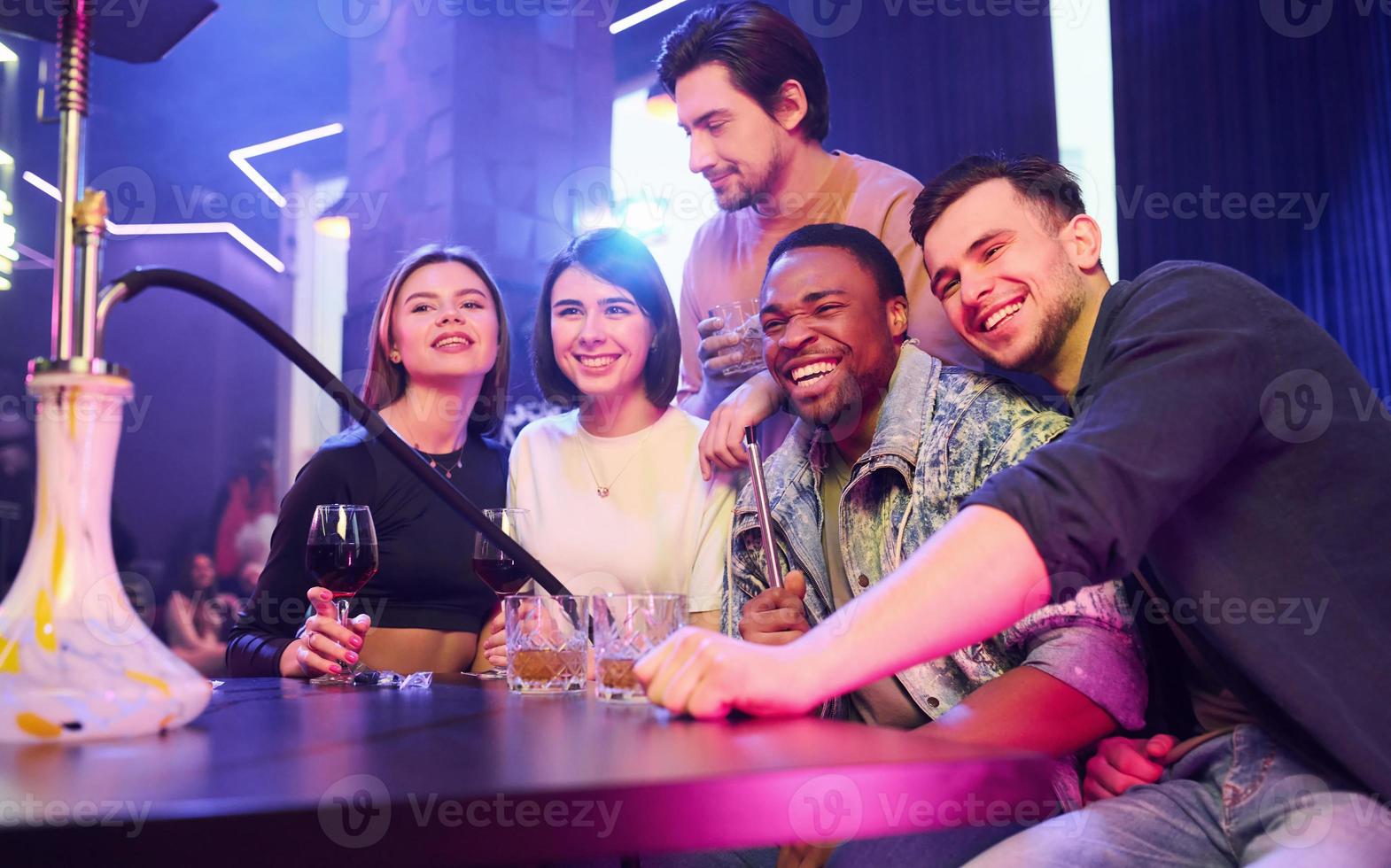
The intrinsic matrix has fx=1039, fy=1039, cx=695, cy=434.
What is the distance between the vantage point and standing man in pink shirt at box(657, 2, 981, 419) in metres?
2.84

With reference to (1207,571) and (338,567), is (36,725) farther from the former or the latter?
(1207,571)

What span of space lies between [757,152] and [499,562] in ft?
5.67

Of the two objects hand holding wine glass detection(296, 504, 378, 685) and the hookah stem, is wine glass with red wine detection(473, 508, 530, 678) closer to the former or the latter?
hand holding wine glass detection(296, 504, 378, 685)

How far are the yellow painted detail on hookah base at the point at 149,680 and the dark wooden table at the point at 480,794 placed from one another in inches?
1.5

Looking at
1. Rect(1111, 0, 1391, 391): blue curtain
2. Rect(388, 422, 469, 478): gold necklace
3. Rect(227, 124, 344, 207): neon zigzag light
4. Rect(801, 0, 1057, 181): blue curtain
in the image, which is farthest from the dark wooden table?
Rect(227, 124, 344, 207): neon zigzag light

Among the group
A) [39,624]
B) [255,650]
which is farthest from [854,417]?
[39,624]

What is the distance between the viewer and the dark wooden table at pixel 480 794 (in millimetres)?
471

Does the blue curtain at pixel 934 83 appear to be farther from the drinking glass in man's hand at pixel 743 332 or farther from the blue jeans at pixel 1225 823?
the blue jeans at pixel 1225 823

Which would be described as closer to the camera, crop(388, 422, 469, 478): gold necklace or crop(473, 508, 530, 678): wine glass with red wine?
crop(473, 508, 530, 678): wine glass with red wine

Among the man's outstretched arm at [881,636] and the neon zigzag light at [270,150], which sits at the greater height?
the neon zigzag light at [270,150]

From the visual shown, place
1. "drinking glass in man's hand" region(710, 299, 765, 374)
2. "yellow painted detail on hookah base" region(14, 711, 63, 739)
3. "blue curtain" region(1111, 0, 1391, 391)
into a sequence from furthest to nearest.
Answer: "blue curtain" region(1111, 0, 1391, 391) < "drinking glass in man's hand" region(710, 299, 765, 374) < "yellow painted detail on hookah base" region(14, 711, 63, 739)

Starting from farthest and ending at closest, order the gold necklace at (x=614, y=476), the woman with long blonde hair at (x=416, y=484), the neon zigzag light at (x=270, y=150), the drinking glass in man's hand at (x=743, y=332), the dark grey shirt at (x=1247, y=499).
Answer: the neon zigzag light at (x=270, y=150) → the drinking glass in man's hand at (x=743, y=332) → the gold necklace at (x=614, y=476) → the woman with long blonde hair at (x=416, y=484) → the dark grey shirt at (x=1247, y=499)

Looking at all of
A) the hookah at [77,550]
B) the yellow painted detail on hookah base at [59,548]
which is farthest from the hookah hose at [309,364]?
the yellow painted detail on hookah base at [59,548]

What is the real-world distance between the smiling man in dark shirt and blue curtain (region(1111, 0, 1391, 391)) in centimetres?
245
